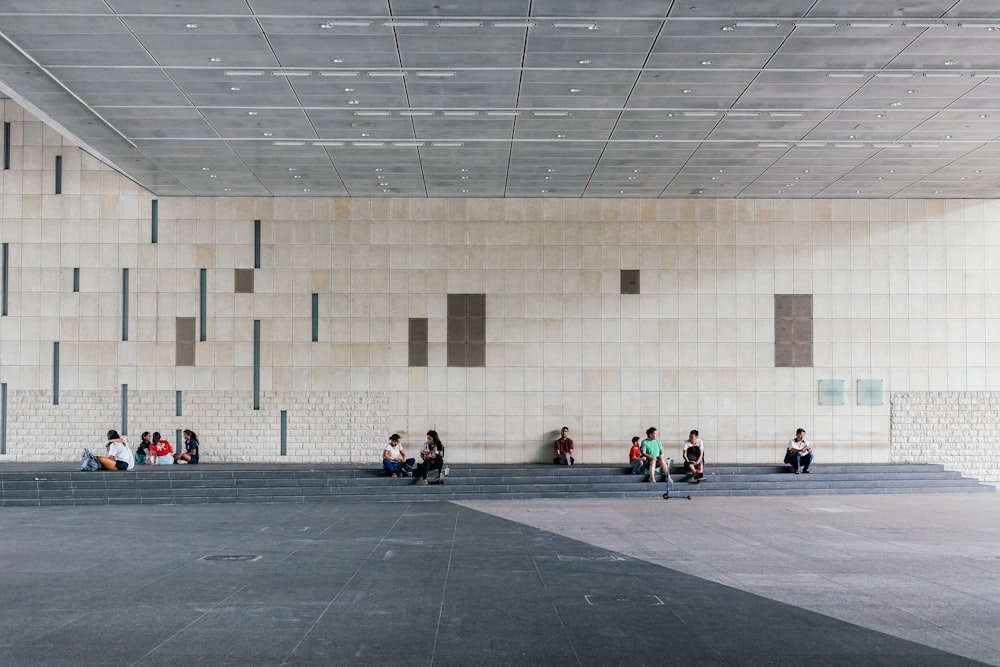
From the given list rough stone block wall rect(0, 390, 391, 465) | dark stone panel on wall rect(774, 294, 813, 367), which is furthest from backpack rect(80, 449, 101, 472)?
dark stone panel on wall rect(774, 294, 813, 367)

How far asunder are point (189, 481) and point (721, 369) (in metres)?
12.1

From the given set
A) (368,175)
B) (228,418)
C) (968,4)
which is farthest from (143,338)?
(968,4)

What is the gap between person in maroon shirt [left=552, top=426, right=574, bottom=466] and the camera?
20812 mm

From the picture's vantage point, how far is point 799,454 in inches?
778

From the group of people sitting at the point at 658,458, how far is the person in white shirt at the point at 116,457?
10.4 metres

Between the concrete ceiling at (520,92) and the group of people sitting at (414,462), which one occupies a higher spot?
the concrete ceiling at (520,92)

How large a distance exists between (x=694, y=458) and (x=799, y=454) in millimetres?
2386

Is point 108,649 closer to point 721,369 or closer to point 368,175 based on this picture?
point 368,175

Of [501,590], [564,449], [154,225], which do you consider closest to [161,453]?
[154,225]

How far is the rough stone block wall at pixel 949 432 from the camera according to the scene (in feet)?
70.7

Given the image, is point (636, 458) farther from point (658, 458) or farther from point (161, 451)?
point (161, 451)

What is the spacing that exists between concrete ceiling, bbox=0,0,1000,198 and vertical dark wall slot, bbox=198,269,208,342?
200cm

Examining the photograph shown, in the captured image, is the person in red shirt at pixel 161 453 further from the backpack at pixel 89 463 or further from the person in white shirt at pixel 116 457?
the backpack at pixel 89 463

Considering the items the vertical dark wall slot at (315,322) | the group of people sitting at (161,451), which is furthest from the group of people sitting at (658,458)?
the group of people sitting at (161,451)
